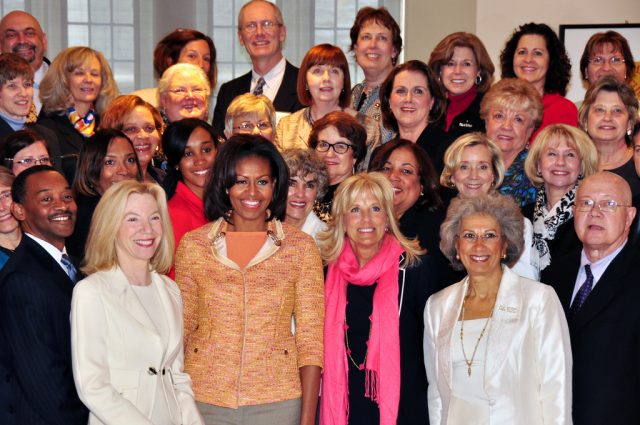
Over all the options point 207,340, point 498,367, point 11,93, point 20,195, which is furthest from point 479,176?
point 11,93

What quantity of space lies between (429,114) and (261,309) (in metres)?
2.40

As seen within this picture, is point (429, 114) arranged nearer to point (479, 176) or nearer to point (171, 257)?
point (479, 176)

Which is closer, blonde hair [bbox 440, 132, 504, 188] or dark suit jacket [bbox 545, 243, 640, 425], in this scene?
dark suit jacket [bbox 545, 243, 640, 425]

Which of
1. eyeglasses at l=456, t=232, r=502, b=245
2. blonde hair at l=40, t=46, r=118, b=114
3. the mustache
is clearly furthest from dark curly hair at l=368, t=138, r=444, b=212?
blonde hair at l=40, t=46, r=118, b=114

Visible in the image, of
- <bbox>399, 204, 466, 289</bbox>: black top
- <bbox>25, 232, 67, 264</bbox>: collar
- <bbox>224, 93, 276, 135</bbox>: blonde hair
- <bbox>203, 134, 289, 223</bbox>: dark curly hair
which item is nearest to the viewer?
<bbox>25, 232, 67, 264</bbox>: collar

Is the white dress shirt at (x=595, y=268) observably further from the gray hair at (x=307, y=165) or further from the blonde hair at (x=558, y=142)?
the gray hair at (x=307, y=165)

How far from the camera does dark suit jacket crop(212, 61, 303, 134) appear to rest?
6996mm

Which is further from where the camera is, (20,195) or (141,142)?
(141,142)

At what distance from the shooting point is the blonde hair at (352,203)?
4.82 meters

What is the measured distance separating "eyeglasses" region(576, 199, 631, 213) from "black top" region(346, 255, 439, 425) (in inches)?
29.6

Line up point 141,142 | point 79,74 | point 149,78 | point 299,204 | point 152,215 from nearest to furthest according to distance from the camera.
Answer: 1. point 152,215
2. point 299,204
3. point 141,142
4. point 79,74
5. point 149,78

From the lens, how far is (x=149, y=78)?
32.6 feet

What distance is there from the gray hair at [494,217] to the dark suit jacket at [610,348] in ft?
1.34

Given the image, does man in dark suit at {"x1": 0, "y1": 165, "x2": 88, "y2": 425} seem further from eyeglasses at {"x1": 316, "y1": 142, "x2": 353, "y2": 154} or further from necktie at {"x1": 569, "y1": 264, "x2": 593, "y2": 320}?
necktie at {"x1": 569, "y1": 264, "x2": 593, "y2": 320}
